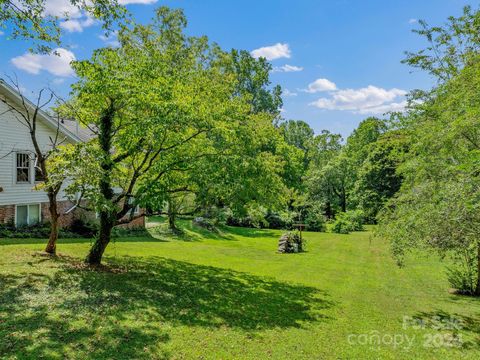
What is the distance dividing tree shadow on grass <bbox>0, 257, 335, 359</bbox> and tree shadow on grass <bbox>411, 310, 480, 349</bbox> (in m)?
2.76

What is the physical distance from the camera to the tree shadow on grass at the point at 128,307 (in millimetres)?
6250

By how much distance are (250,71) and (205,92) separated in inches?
1231

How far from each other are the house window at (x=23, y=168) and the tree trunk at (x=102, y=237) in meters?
9.55

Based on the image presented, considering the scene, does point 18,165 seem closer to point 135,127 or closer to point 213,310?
point 135,127

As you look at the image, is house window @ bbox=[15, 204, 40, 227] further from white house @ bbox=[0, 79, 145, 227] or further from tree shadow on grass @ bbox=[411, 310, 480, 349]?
tree shadow on grass @ bbox=[411, 310, 480, 349]

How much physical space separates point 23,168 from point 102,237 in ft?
33.2

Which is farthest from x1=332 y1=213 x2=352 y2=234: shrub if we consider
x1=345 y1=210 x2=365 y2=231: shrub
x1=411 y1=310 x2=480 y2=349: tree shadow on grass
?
x1=411 y1=310 x2=480 y2=349: tree shadow on grass

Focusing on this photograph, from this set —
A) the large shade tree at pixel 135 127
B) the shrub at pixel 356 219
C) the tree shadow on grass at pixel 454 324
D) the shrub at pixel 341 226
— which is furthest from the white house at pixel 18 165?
the shrub at pixel 356 219

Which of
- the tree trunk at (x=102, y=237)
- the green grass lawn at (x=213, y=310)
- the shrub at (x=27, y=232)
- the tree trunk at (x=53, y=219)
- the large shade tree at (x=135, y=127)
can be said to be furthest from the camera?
the shrub at (x=27, y=232)

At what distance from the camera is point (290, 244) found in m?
23.5

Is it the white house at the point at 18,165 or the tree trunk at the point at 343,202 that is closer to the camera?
the white house at the point at 18,165

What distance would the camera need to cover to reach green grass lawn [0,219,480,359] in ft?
21.7

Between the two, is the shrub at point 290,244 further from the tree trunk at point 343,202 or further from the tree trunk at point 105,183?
the tree trunk at point 343,202

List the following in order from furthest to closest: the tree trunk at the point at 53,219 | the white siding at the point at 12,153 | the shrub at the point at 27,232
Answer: the white siding at the point at 12,153
the shrub at the point at 27,232
the tree trunk at the point at 53,219
